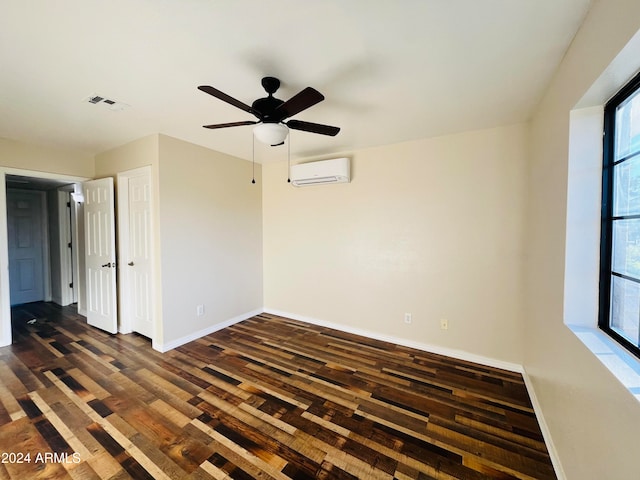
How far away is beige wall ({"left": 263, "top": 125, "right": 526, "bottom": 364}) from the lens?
104 inches

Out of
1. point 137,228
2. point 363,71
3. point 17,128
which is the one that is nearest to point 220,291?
point 137,228

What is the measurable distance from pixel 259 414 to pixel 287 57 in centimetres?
250

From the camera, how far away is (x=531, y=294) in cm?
235

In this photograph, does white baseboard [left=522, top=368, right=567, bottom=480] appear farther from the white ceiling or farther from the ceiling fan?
the ceiling fan

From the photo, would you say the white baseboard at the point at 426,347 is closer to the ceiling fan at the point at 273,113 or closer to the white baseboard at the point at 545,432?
the white baseboard at the point at 545,432

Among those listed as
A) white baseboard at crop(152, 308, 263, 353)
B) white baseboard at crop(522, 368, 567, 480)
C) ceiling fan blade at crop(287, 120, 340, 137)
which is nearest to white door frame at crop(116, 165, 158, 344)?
white baseboard at crop(152, 308, 263, 353)

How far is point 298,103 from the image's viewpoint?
1.59 metres

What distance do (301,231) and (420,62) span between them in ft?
8.75

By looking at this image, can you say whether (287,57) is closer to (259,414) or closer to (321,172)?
(321,172)

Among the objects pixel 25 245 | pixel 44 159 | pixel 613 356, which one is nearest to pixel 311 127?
pixel 613 356

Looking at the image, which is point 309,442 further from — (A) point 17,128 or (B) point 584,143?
(A) point 17,128

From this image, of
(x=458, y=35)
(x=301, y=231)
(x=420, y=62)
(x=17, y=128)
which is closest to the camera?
(x=458, y=35)

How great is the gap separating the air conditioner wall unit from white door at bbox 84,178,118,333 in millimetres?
2411

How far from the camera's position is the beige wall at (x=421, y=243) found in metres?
2.64
